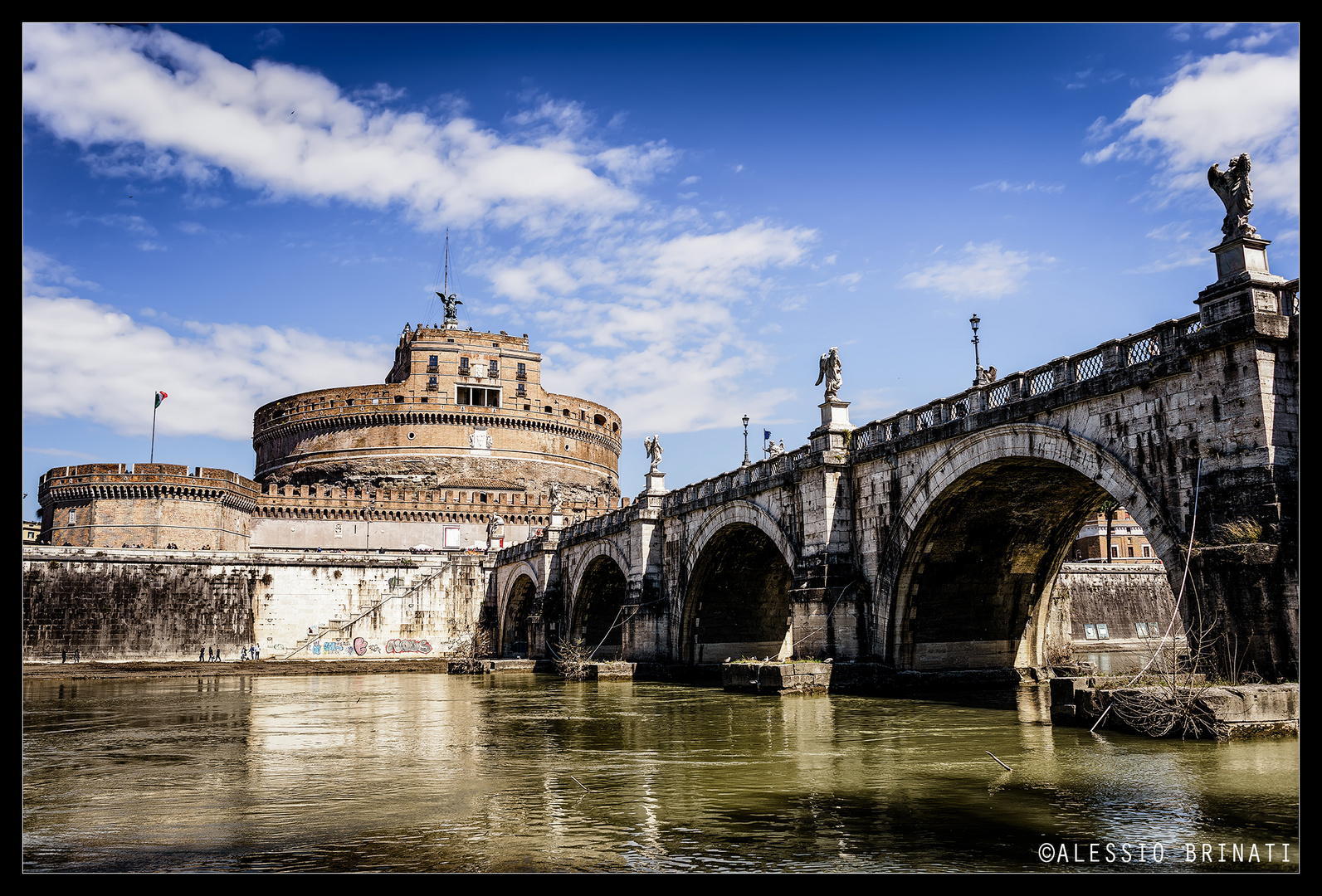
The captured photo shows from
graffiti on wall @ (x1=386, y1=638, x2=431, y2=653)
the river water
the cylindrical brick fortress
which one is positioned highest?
the cylindrical brick fortress

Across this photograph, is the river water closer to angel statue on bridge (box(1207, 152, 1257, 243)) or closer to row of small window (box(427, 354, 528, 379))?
angel statue on bridge (box(1207, 152, 1257, 243))

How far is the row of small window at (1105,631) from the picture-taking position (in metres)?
48.8

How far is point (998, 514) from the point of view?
24453 mm

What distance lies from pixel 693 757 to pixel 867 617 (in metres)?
12.0

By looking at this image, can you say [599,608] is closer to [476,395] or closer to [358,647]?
[358,647]

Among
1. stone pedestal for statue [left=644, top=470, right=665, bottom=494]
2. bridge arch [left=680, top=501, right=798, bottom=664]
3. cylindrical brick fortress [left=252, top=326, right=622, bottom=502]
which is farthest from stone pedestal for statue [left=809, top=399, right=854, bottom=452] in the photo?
cylindrical brick fortress [left=252, top=326, right=622, bottom=502]

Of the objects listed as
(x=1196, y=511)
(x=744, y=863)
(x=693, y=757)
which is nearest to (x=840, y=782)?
(x=693, y=757)

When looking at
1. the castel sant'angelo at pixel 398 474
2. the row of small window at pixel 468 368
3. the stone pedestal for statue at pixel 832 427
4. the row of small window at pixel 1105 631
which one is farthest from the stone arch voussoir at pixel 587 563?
the row of small window at pixel 468 368

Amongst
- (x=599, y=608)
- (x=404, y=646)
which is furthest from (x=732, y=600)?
(x=404, y=646)

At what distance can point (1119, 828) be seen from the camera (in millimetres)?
8883

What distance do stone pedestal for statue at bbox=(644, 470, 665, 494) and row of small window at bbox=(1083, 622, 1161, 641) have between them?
2438cm

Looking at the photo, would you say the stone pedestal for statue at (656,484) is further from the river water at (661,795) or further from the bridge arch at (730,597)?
the river water at (661,795)

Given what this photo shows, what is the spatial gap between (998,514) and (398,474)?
58370 mm

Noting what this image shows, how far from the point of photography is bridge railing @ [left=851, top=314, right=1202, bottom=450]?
57.5ft
